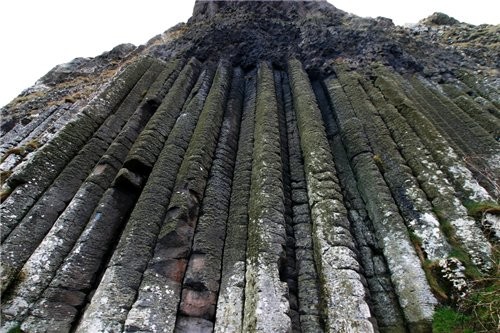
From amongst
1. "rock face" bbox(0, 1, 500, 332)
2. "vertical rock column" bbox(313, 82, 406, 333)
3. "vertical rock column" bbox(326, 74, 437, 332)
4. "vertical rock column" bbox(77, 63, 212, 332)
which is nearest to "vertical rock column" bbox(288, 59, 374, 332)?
"rock face" bbox(0, 1, 500, 332)

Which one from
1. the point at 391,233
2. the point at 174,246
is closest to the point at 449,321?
the point at 391,233

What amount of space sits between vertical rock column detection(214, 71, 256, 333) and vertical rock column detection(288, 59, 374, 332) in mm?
1337

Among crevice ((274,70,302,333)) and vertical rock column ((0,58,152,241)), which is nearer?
crevice ((274,70,302,333))

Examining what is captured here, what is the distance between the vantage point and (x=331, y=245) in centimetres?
625

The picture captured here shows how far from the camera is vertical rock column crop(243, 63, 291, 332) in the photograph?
5172 millimetres

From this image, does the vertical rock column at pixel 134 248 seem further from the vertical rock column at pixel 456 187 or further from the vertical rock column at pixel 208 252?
the vertical rock column at pixel 456 187

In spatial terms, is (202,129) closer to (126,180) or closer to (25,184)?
(126,180)

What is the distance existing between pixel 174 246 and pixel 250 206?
5.92 ft

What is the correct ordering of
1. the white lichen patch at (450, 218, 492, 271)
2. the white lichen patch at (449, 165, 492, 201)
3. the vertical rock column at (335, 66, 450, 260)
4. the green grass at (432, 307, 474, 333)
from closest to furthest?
1. the green grass at (432, 307, 474, 333)
2. the white lichen patch at (450, 218, 492, 271)
3. the vertical rock column at (335, 66, 450, 260)
4. the white lichen patch at (449, 165, 492, 201)

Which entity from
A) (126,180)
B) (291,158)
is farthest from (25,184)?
(291,158)

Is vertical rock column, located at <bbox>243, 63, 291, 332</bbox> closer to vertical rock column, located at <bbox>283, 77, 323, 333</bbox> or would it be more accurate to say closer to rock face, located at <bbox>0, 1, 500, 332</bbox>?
rock face, located at <bbox>0, 1, 500, 332</bbox>

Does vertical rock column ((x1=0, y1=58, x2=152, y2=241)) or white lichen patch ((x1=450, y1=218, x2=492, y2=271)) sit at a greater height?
vertical rock column ((x1=0, y1=58, x2=152, y2=241))

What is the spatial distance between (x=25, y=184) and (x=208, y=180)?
3.74m

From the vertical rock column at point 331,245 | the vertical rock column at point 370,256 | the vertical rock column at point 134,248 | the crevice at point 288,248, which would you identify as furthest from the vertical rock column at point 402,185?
the vertical rock column at point 134,248
